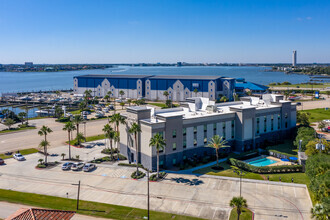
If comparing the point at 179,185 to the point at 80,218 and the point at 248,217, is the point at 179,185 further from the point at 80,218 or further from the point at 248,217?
the point at 80,218

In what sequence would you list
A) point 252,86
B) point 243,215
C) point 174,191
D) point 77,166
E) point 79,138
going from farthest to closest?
point 252,86 < point 79,138 < point 77,166 < point 174,191 < point 243,215

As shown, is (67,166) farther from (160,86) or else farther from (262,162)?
(160,86)

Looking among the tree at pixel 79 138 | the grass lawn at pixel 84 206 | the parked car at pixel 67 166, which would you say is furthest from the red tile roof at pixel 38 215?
the tree at pixel 79 138

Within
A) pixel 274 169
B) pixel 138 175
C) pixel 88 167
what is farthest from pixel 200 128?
pixel 88 167

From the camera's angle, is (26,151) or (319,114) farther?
(319,114)

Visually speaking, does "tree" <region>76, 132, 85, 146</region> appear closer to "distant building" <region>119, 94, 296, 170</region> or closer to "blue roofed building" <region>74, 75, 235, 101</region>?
"distant building" <region>119, 94, 296, 170</region>

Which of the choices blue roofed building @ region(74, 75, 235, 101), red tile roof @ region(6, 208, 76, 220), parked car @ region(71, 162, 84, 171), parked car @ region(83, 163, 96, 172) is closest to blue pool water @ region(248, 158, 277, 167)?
parked car @ region(83, 163, 96, 172)

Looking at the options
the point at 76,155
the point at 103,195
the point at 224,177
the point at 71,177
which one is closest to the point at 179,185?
the point at 224,177
